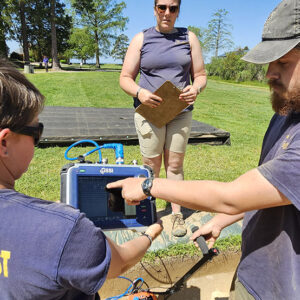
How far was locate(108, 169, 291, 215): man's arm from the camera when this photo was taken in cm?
106

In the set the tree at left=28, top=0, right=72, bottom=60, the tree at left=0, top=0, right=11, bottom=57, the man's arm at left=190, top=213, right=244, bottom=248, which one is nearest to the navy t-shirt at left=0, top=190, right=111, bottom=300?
the man's arm at left=190, top=213, right=244, bottom=248

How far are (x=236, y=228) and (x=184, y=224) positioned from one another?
2.04 ft

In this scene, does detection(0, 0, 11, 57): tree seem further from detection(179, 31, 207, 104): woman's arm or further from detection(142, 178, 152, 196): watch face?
detection(142, 178, 152, 196): watch face

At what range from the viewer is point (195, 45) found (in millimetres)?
2623

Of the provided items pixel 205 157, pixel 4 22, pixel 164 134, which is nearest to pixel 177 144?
pixel 164 134

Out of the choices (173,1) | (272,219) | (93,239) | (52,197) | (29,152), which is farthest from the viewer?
(52,197)

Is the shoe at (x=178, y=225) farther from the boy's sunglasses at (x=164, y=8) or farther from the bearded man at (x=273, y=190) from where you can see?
the boy's sunglasses at (x=164, y=8)

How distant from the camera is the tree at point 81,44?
3566 centimetres

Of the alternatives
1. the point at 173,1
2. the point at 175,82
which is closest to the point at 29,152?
the point at 175,82

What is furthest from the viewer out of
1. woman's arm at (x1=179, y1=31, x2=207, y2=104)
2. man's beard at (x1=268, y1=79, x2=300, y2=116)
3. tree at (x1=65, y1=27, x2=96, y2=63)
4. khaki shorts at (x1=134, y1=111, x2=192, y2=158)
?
tree at (x1=65, y1=27, x2=96, y2=63)

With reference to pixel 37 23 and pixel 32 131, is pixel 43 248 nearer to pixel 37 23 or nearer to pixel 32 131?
pixel 32 131

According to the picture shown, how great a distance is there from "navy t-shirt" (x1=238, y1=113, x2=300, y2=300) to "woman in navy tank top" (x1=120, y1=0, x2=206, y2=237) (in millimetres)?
1317

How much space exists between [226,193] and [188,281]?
1.94 meters

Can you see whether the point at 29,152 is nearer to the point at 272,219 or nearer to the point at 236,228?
the point at 272,219
